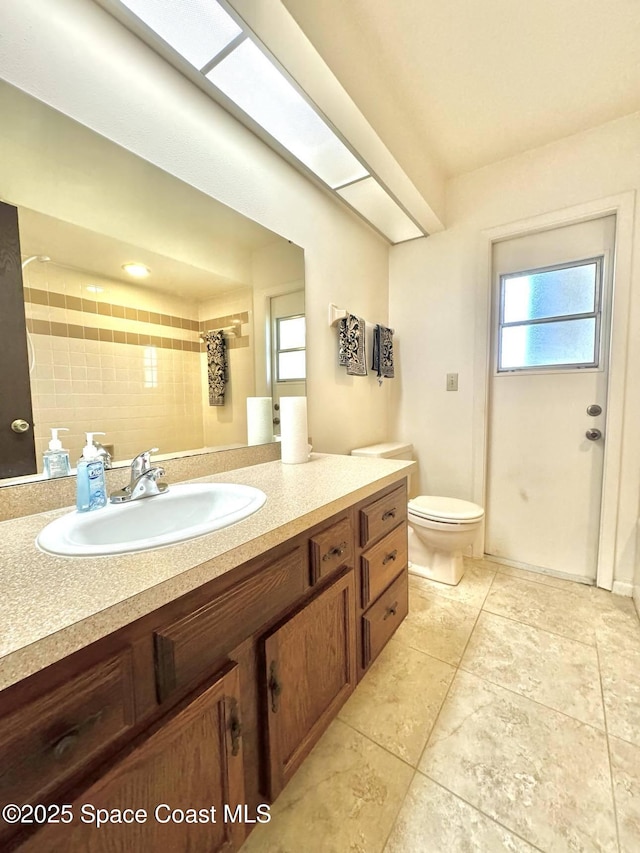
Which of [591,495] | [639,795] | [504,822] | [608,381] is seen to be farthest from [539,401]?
[504,822]

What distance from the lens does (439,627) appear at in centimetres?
163

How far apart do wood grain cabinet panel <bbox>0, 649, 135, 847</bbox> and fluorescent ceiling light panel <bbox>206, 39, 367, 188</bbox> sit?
1.65 m

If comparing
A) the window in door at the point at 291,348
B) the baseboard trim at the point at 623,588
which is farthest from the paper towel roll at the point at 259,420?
the baseboard trim at the point at 623,588

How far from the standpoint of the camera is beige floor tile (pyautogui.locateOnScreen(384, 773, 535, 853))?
840 millimetres

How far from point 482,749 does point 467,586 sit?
0.97 m

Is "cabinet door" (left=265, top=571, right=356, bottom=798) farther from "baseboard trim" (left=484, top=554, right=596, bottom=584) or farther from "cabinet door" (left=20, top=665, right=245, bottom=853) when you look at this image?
"baseboard trim" (left=484, top=554, right=596, bottom=584)

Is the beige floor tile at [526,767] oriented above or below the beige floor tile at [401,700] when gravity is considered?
above

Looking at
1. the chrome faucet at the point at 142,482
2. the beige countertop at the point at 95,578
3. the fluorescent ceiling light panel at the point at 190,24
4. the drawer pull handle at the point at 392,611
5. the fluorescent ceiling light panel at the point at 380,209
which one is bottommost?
the drawer pull handle at the point at 392,611

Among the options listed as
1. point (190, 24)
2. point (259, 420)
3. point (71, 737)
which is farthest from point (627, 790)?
point (190, 24)

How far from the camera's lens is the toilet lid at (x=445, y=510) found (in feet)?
5.93

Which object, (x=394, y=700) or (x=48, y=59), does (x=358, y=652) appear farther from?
(x=48, y=59)

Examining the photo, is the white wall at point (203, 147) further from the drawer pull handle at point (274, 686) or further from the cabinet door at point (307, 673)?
the drawer pull handle at point (274, 686)

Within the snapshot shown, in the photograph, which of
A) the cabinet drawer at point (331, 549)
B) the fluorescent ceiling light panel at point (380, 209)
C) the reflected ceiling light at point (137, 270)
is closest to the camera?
the cabinet drawer at point (331, 549)

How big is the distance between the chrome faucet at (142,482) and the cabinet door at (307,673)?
523 mm
